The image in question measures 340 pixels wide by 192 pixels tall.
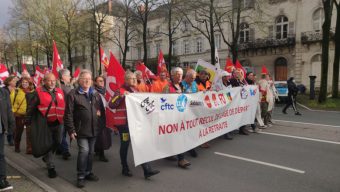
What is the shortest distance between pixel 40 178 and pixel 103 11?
100ft

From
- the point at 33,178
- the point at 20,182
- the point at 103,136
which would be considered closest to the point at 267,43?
the point at 103,136

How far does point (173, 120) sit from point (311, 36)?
2961 centimetres

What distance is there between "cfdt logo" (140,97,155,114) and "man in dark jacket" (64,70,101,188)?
796 millimetres

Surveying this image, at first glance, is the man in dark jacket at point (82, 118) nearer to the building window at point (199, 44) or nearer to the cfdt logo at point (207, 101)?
the cfdt logo at point (207, 101)

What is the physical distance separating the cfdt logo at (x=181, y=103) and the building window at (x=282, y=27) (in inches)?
1208

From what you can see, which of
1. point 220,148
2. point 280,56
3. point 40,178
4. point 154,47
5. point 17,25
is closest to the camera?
point 40,178

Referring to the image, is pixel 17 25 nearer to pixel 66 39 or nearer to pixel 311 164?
pixel 66 39

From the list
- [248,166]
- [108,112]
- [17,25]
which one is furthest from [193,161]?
[17,25]

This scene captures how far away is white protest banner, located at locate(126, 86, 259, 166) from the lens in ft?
16.2

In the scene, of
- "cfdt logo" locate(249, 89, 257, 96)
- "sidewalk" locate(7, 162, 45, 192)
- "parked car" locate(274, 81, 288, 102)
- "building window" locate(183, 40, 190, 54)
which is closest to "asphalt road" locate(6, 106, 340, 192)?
"sidewalk" locate(7, 162, 45, 192)

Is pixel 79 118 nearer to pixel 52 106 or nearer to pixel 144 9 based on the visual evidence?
pixel 52 106

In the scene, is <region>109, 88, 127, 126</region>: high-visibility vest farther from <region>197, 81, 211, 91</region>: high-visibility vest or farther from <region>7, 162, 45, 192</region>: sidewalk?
<region>197, 81, 211, 91</region>: high-visibility vest

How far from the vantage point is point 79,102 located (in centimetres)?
472

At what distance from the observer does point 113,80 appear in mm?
5184
